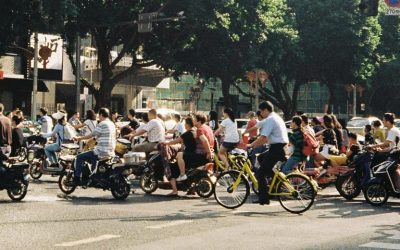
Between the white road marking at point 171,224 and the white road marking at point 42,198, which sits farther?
the white road marking at point 42,198

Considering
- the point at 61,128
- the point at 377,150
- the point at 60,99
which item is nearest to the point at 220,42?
the point at 60,99

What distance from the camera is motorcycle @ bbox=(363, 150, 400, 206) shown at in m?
14.1

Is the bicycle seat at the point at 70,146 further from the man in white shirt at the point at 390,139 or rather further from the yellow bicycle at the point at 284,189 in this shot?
the man in white shirt at the point at 390,139

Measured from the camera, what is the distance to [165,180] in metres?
15.3

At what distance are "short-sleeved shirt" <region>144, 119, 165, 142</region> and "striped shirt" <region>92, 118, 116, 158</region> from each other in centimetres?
210

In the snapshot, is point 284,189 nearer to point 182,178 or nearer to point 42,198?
point 182,178

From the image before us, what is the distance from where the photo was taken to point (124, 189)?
1434cm

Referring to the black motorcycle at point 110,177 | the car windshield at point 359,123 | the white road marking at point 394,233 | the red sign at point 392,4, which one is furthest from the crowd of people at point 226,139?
the car windshield at point 359,123

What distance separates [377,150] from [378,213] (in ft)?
7.76

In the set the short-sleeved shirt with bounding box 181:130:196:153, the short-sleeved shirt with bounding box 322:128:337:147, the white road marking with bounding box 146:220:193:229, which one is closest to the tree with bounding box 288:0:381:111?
the short-sleeved shirt with bounding box 322:128:337:147

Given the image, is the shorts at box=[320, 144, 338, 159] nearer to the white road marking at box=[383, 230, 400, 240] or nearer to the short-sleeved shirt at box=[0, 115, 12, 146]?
the white road marking at box=[383, 230, 400, 240]

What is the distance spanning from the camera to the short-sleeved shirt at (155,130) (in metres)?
16.8

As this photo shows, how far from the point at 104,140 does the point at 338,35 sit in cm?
3485

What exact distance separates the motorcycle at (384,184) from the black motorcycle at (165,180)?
9.81ft
